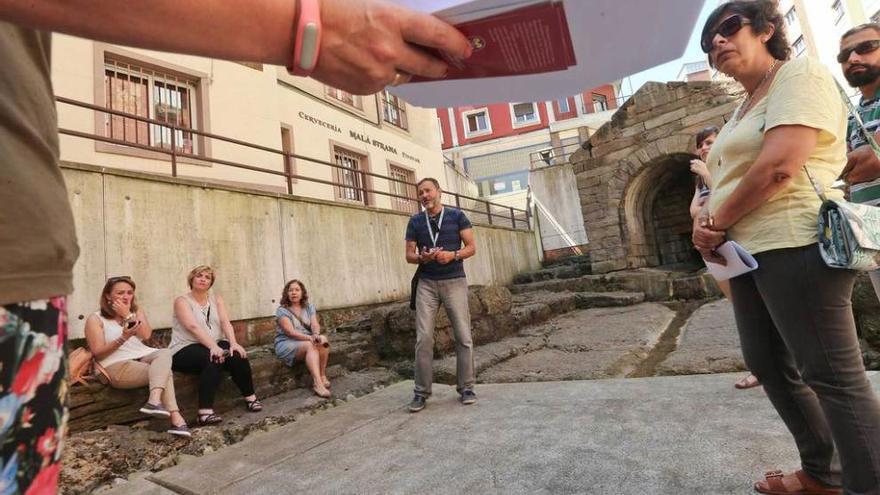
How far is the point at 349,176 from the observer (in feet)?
38.1

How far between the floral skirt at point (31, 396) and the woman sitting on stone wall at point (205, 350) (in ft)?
11.0

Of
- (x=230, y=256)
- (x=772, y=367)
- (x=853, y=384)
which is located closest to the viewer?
(x=853, y=384)

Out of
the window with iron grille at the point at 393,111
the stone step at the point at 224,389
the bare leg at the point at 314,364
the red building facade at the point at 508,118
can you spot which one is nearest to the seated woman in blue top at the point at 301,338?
the bare leg at the point at 314,364

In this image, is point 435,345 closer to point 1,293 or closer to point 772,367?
point 772,367

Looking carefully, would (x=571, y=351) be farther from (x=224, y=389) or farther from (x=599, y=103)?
(x=599, y=103)

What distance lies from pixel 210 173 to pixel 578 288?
7.85 metres

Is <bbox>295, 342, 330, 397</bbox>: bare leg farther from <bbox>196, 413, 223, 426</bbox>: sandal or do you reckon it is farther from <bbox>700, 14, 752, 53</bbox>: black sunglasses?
<bbox>700, 14, 752, 53</bbox>: black sunglasses

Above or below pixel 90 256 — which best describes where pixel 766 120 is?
below

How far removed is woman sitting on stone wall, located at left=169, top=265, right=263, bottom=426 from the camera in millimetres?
3617

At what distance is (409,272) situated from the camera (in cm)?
909

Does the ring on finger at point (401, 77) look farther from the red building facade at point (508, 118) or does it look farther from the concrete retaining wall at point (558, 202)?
the red building facade at point (508, 118)

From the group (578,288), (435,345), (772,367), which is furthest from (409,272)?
(772,367)

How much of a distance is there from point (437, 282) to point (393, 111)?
11544mm

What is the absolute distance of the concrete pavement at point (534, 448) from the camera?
1883mm
